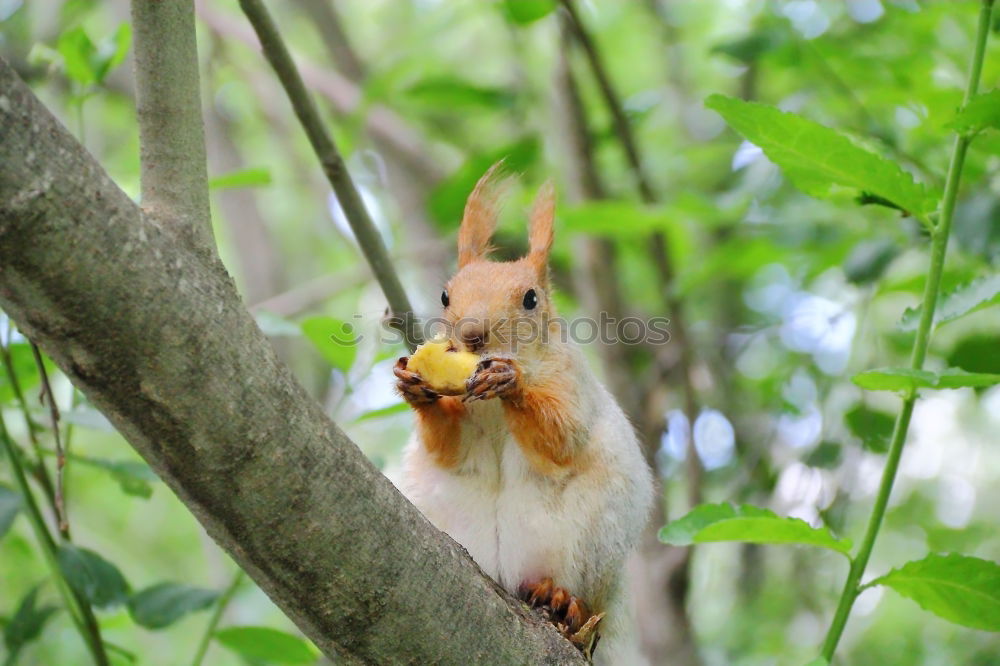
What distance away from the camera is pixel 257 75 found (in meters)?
4.95

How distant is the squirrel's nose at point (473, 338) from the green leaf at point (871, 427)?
1.36 meters

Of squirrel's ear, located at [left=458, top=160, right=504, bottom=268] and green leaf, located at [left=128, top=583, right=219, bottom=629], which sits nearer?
green leaf, located at [left=128, top=583, right=219, bottom=629]

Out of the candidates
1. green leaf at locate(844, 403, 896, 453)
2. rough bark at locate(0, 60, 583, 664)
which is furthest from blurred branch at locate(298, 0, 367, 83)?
rough bark at locate(0, 60, 583, 664)

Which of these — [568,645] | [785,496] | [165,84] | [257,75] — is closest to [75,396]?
[165,84]

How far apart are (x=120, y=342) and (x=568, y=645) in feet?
3.48

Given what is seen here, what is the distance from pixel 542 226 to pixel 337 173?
753 millimetres

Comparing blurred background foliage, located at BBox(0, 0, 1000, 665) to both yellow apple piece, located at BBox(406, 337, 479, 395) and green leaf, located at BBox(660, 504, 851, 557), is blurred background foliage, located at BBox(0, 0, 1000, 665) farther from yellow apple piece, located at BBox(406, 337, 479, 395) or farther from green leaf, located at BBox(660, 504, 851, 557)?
green leaf, located at BBox(660, 504, 851, 557)

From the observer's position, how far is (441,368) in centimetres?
215

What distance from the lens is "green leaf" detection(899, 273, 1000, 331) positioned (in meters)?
1.68

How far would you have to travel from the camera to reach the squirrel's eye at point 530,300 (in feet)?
8.39

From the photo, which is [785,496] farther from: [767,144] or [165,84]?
[165,84]

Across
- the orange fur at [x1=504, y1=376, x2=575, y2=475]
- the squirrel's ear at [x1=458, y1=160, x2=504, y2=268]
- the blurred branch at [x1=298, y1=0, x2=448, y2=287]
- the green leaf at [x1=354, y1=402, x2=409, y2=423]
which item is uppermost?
the blurred branch at [x1=298, y1=0, x2=448, y2=287]

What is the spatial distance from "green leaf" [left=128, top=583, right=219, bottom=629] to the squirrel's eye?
99cm

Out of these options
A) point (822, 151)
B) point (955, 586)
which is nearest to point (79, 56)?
point (822, 151)
